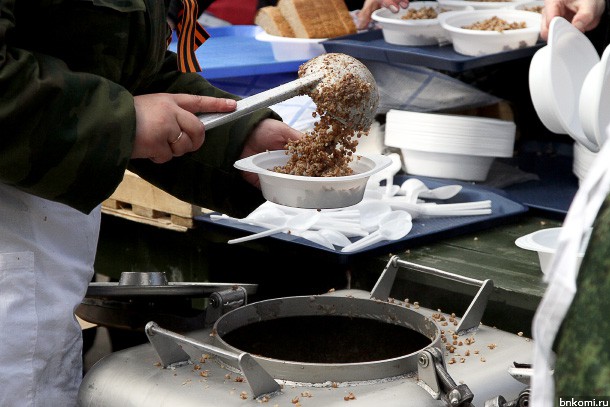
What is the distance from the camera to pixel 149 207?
7.39ft

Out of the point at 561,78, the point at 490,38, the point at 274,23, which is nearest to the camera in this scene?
the point at 561,78

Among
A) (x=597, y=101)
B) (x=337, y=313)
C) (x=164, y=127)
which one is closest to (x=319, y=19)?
(x=597, y=101)

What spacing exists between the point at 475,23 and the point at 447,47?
3.8 inches

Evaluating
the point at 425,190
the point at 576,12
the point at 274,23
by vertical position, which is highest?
the point at 576,12

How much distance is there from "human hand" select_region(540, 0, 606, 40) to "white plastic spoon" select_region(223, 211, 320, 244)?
0.73 meters

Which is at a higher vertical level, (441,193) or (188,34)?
(188,34)

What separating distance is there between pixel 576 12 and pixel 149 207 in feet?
3.70

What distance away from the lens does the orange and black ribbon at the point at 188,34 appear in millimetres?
1473

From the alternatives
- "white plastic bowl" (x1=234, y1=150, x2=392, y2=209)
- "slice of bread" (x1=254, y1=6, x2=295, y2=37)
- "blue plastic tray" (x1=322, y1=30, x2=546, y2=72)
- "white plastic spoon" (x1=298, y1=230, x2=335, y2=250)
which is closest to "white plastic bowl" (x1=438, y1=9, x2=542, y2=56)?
"blue plastic tray" (x1=322, y1=30, x2=546, y2=72)

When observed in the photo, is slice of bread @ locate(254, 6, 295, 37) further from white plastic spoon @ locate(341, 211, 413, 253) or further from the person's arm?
the person's arm

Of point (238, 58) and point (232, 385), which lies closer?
point (232, 385)

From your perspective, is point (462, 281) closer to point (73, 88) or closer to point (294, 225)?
point (294, 225)

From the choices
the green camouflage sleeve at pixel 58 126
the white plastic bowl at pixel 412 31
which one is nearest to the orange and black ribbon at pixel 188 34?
the green camouflage sleeve at pixel 58 126

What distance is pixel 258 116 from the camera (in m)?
1.54
